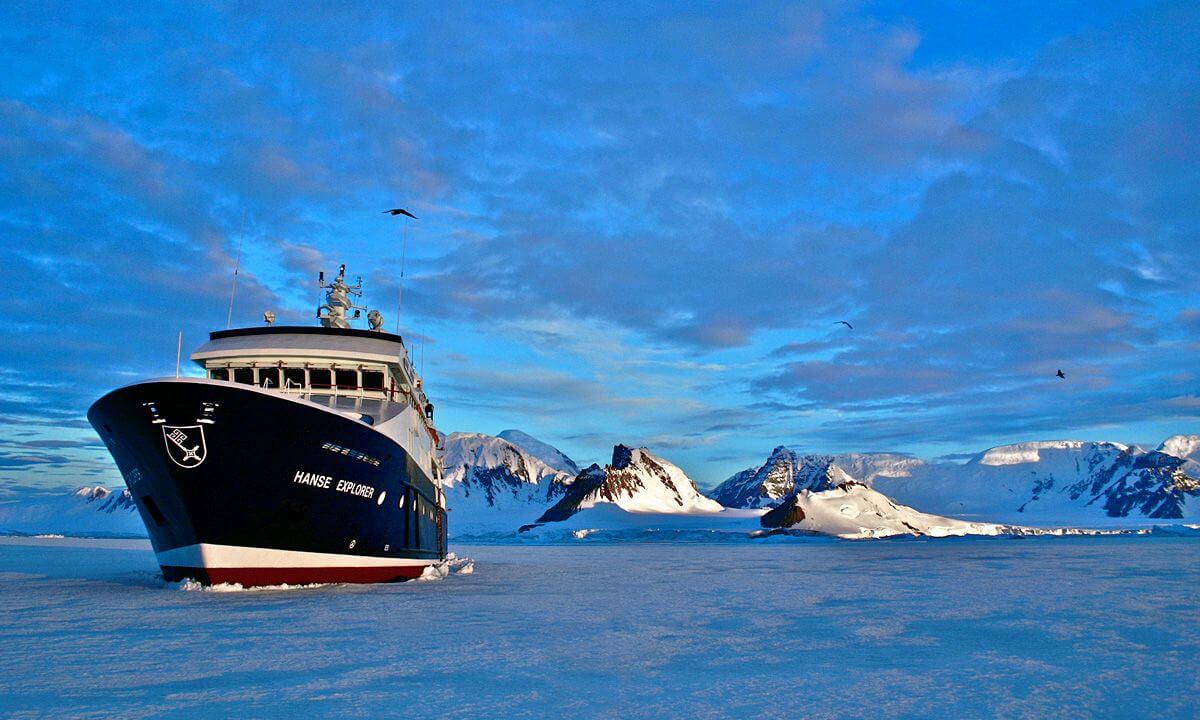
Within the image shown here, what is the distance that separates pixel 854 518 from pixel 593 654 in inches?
6643

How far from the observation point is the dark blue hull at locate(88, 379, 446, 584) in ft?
65.2

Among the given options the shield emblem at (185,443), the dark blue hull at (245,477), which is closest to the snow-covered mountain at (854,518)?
the dark blue hull at (245,477)

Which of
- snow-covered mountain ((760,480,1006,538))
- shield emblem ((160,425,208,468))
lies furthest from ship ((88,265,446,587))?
snow-covered mountain ((760,480,1006,538))

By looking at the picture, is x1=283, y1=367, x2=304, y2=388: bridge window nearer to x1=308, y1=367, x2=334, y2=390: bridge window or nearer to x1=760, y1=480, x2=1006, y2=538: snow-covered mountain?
x1=308, y1=367, x2=334, y2=390: bridge window

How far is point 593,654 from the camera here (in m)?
12.1

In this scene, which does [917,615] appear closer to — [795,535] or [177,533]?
[177,533]

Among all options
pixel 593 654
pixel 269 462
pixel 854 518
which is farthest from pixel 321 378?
pixel 854 518

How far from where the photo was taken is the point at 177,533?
2172 centimetres

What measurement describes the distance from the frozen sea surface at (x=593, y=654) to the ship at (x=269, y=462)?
1.32m

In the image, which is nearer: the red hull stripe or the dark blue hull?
the dark blue hull

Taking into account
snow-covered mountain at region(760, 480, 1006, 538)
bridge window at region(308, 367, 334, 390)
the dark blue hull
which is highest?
bridge window at region(308, 367, 334, 390)

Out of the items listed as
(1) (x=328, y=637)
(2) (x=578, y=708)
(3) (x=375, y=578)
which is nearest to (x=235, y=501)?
(3) (x=375, y=578)

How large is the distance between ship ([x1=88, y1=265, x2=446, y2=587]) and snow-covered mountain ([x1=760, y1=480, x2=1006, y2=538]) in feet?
459

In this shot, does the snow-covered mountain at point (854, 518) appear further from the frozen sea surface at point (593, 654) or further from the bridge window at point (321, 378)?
the frozen sea surface at point (593, 654)
